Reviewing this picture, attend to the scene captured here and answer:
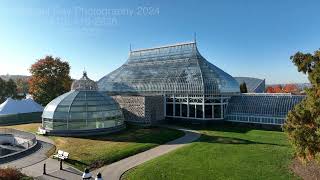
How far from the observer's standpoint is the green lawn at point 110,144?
80.8 feet

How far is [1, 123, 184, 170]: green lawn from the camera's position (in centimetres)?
2464

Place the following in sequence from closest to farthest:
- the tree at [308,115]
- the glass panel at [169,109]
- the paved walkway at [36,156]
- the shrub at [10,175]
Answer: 1. the tree at [308,115]
2. the shrub at [10,175]
3. the paved walkway at [36,156]
4. the glass panel at [169,109]

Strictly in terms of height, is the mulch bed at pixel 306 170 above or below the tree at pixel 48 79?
below

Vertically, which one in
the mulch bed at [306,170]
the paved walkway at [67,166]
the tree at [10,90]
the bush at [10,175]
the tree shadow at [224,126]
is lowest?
the paved walkway at [67,166]

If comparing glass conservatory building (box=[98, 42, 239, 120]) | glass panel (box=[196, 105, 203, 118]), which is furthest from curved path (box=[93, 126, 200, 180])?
glass conservatory building (box=[98, 42, 239, 120])

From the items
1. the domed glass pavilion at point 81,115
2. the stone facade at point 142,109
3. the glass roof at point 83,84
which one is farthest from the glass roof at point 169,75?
the domed glass pavilion at point 81,115

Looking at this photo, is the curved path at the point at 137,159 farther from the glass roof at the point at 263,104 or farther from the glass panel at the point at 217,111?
the glass roof at the point at 263,104

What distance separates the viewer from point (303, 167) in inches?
845

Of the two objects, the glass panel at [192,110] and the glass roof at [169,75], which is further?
the glass roof at [169,75]

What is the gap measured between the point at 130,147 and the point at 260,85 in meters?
77.2

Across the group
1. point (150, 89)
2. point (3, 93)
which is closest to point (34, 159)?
point (150, 89)

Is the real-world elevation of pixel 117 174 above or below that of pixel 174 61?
below

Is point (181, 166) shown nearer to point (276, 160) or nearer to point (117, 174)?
point (117, 174)

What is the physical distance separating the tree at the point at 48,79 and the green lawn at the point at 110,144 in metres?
22.9
